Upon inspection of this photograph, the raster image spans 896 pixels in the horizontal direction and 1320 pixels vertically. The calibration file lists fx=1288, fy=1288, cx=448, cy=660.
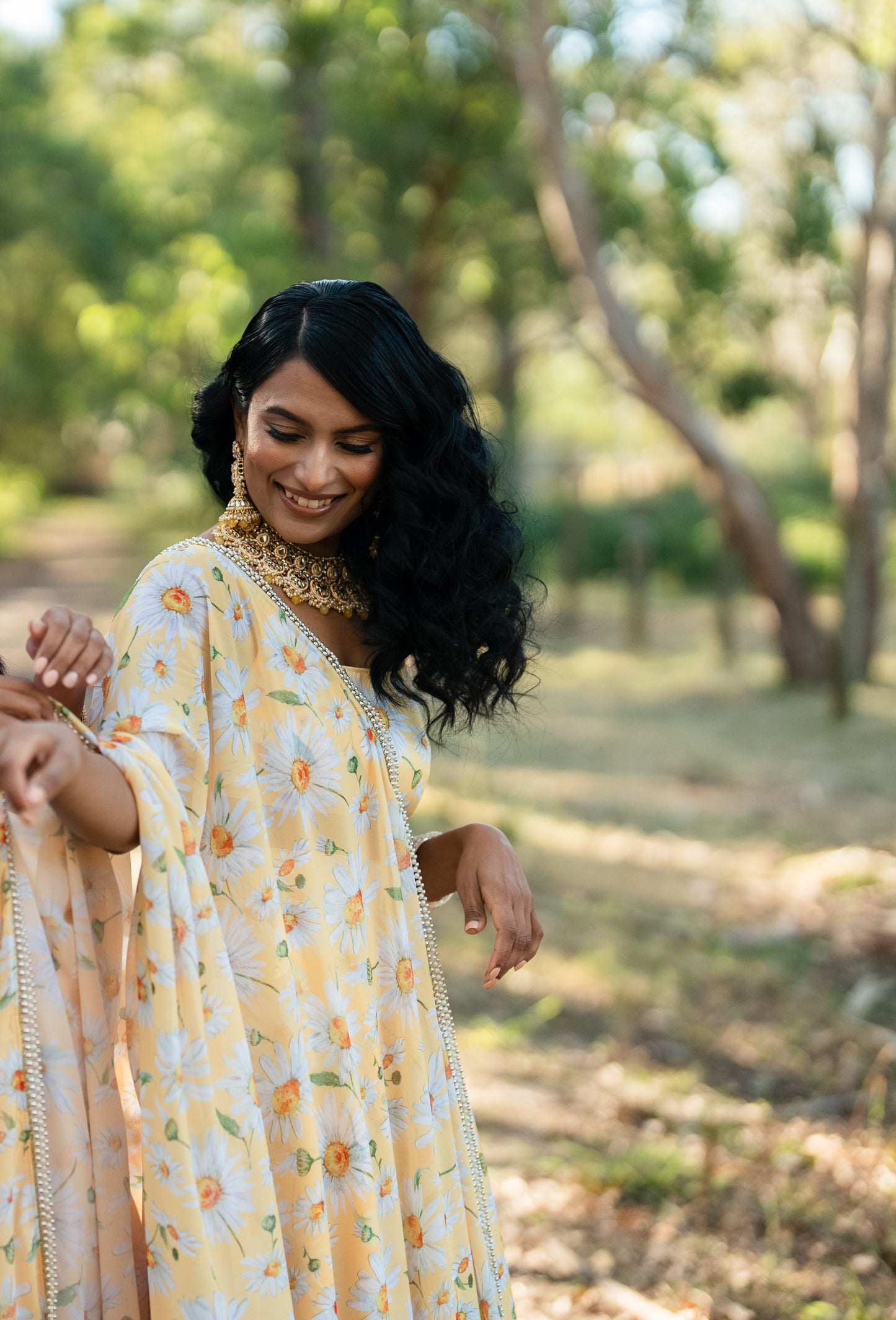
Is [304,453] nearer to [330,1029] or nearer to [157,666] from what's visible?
[157,666]

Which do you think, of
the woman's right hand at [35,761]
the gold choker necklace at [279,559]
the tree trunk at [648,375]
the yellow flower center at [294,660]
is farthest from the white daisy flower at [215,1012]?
the tree trunk at [648,375]

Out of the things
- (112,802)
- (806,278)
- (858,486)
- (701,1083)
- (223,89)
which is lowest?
(701,1083)

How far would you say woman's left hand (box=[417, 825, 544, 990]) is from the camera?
1720 millimetres

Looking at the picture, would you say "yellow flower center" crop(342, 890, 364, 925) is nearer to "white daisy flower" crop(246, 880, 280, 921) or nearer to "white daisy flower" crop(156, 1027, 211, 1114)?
"white daisy flower" crop(246, 880, 280, 921)

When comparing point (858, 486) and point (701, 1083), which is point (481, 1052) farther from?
point (858, 486)

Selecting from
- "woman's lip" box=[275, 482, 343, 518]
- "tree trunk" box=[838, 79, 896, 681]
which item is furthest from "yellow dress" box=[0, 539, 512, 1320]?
"tree trunk" box=[838, 79, 896, 681]

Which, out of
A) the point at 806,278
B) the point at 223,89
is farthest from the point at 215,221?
the point at 806,278

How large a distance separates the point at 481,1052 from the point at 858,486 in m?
6.68

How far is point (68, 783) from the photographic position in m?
1.30

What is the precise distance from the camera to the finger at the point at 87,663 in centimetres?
138

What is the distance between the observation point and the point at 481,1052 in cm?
416

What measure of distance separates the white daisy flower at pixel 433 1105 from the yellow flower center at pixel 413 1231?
100 millimetres

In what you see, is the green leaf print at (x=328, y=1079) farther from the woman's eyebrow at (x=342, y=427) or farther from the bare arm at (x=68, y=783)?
the woman's eyebrow at (x=342, y=427)

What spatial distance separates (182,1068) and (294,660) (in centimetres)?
52
